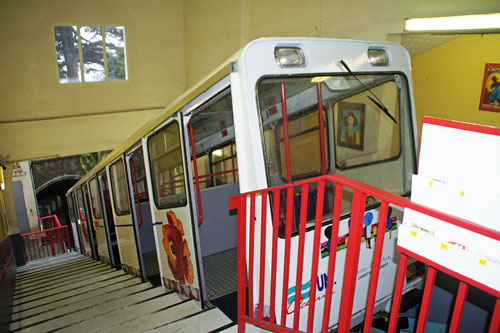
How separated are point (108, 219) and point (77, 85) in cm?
441

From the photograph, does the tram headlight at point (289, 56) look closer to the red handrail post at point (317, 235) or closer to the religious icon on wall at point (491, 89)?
the red handrail post at point (317, 235)

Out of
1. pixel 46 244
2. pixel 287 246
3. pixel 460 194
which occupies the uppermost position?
pixel 460 194

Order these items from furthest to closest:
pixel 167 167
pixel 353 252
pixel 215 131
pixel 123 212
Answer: pixel 123 212
pixel 215 131
pixel 167 167
pixel 353 252

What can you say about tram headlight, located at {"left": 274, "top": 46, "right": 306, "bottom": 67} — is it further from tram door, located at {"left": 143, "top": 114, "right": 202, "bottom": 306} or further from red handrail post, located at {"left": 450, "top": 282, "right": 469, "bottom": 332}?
red handrail post, located at {"left": 450, "top": 282, "right": 469, "bottom": 332}

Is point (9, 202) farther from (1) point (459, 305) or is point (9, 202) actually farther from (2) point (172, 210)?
(1) point (459, 305)

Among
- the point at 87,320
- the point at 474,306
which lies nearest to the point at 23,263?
the point at 87,320

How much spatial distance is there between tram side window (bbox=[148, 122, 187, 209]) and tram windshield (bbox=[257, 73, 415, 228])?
109 centimetres

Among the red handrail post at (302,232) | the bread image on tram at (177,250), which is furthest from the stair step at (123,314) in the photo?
the red handrail post at (302,232)

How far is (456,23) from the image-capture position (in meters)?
3.06

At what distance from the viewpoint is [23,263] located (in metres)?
10.4

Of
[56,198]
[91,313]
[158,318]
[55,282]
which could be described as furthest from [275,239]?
[56,198]

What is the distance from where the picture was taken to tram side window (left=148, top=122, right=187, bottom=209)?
303 cm

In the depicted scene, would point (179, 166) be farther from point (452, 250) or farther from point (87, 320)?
point (452, 250)

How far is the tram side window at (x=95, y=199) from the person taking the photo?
634cm
